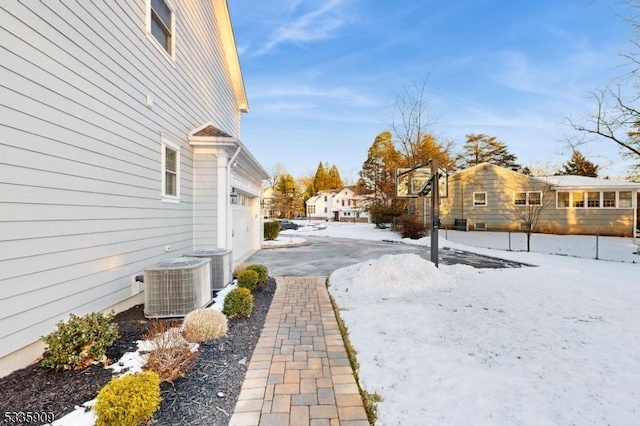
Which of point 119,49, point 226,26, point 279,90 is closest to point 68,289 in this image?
point 119,49

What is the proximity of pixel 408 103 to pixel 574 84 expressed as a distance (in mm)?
11514

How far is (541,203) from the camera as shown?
1973 centimetres

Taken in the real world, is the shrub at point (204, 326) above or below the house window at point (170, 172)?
below

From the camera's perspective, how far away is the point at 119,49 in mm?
4465

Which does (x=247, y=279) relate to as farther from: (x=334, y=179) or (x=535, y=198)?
(x=334, y=179)

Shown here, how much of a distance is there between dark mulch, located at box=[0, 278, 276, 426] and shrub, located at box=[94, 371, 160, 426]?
216 mm

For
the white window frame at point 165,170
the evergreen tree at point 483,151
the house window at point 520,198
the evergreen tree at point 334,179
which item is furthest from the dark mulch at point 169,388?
the evergreen tree at point 334,179

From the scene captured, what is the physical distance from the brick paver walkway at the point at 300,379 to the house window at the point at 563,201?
2099 cm

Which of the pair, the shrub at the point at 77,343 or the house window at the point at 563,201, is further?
the house window at the point at 563,201

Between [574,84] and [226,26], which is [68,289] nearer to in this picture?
[226,26]

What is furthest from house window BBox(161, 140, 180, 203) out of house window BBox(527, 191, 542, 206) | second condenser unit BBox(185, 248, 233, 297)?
house window BBox(527, 191, 542, 206)

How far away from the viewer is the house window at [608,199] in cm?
1830

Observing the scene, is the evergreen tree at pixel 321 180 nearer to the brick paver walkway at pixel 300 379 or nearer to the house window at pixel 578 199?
the house window at pixel 578 199

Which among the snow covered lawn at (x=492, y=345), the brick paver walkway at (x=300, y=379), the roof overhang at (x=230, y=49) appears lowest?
the brick paver walkway at (x=300, y=379)
